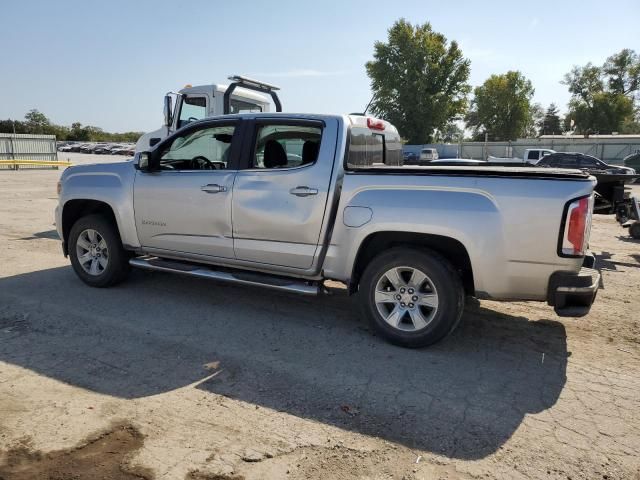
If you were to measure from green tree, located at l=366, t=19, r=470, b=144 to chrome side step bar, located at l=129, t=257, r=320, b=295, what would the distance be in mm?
53698

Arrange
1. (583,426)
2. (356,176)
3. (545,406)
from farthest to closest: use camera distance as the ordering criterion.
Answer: (356,176), (545,406), (583,426)

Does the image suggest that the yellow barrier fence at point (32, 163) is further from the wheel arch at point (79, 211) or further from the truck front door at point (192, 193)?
the truck front door at point (192, 193)

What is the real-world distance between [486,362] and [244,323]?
7.19 ft

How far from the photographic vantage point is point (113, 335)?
437 centimetres

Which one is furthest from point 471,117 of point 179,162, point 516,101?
point 179,162

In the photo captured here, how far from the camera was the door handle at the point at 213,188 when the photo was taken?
15.9 ft

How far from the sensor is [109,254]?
18.4 ft

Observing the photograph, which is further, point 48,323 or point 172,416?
point 48,323

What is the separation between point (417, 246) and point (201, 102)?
666 centimetres

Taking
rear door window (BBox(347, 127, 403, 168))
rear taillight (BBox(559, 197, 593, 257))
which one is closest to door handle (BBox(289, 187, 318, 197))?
rear door window (BBox(347, 127, 403, 168))

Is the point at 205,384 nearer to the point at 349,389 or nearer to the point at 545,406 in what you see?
the point at 349,389

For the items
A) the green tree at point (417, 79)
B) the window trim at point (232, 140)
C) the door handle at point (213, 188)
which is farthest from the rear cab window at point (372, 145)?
the green tree at point (417, 79)

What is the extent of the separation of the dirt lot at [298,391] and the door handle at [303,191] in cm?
124

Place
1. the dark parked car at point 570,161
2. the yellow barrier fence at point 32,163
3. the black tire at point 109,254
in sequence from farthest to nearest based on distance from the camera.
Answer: the yellow barrier fence at point 32,163 < the dark parked car at point 570,161 < the black tire at point 109,254
